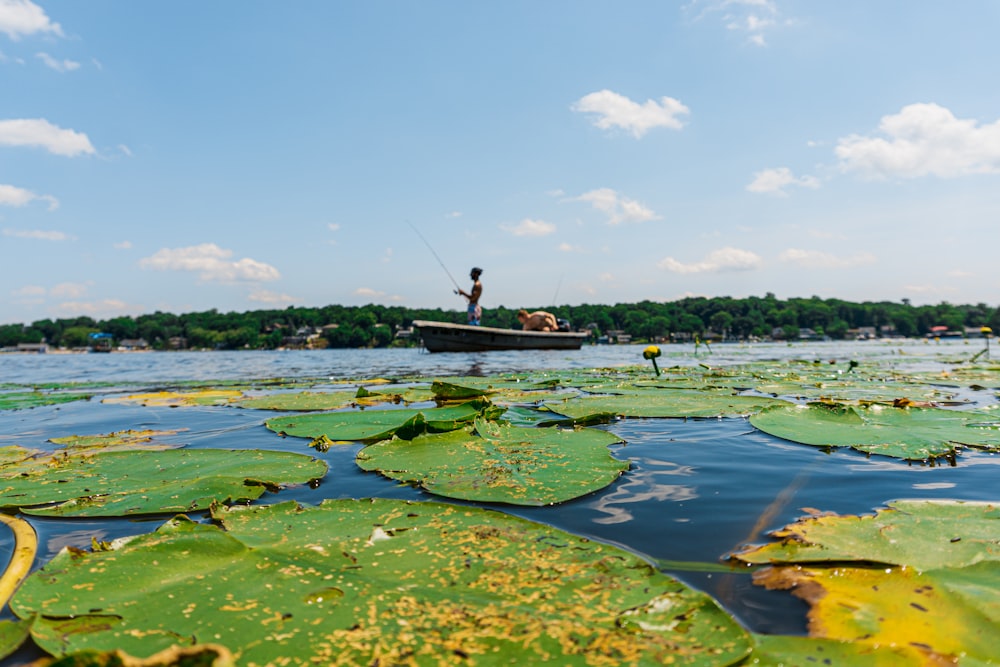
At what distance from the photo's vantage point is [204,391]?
8.80 m

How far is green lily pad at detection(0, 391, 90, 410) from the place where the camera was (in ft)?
24.4

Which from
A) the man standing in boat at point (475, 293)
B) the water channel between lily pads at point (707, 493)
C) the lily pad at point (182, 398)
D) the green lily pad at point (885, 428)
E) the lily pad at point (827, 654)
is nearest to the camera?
the lily pad at point (827, 654)

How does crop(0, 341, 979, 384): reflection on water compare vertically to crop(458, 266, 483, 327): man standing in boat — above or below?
below

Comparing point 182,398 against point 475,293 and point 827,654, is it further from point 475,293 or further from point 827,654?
point 475,293

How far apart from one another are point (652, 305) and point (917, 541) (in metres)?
90.9

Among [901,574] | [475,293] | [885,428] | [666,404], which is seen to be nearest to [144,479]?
[901,574]

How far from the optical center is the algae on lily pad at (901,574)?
1292mm

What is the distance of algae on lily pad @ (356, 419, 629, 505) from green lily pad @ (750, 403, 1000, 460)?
1521 millimetres

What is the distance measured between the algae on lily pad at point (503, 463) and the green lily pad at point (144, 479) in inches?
22.9

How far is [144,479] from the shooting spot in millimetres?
2965

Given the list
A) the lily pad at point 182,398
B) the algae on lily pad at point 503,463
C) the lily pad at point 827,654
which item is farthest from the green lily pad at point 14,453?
the lily pad at point 827,654

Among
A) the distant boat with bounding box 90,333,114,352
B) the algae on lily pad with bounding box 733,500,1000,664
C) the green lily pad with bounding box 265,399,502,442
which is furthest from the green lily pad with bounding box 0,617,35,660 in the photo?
the distant boat with bounding box 90,333,114,352

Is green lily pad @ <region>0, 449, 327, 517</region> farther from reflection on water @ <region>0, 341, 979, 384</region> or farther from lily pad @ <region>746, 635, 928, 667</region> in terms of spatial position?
reflection on water @ <region>0, 341, 979, 384</region>

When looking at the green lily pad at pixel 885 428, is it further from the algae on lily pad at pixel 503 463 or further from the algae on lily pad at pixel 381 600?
the algae on lily pad at pixel 381 600
